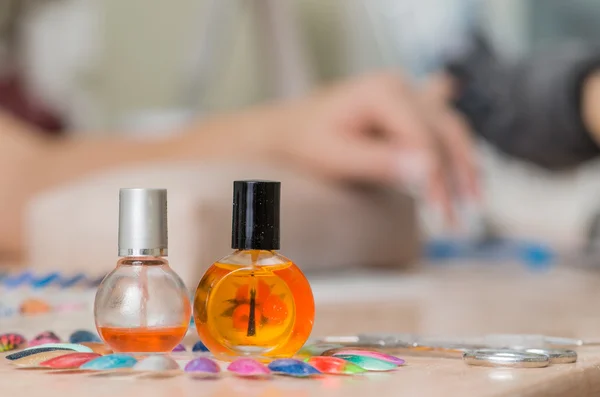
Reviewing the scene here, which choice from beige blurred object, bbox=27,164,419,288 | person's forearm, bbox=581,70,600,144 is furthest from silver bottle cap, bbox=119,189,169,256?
person's forearm, bbox=581,70,600,144

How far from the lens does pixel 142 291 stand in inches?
12.0

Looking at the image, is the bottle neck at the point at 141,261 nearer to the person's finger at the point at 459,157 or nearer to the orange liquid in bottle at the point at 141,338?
the orange liquid in bottle at the point at 141,338

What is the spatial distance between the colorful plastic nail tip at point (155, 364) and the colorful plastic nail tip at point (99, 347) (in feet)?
0.15

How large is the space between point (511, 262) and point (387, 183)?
0.28m

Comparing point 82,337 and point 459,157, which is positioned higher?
point 459,157

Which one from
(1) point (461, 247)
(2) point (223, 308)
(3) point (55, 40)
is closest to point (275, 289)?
(2) point (223, 308)

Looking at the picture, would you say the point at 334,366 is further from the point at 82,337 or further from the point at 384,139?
the point at 384,139

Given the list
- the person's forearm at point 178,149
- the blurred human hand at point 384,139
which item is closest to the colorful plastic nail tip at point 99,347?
the blurred human hand at point 384,139

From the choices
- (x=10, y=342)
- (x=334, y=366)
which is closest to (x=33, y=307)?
(x=10, y=342)

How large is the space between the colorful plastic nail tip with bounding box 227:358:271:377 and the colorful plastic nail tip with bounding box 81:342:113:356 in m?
0.06

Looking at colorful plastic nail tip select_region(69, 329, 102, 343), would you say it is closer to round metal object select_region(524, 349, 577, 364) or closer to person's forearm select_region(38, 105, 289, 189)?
round metal object select_region(524, 349, 577, 364)

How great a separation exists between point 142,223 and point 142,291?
0.02m

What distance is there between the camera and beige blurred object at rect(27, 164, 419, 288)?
66 cm

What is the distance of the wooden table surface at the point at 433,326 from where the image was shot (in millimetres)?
268
